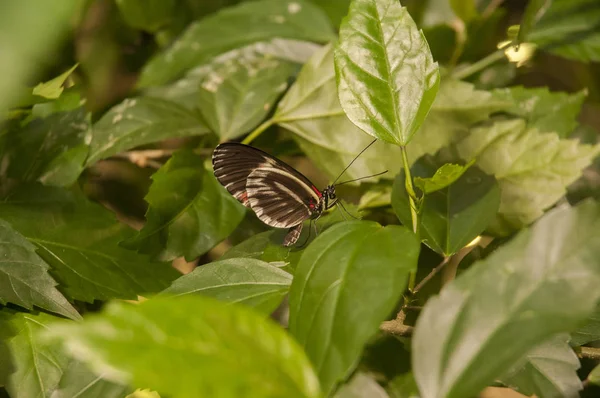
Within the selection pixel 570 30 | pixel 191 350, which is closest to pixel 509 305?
pixel 191 350

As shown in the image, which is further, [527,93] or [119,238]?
[527,93]

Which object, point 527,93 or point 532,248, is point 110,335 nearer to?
point 532,248

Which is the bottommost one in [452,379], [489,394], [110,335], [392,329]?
[489,394]

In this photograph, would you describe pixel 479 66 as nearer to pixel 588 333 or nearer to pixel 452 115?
pixel 452 115

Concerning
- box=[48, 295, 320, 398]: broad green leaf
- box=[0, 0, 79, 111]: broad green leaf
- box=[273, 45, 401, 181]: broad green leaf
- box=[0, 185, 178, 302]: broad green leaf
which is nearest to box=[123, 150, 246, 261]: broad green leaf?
box=[0, 185, 178, 302]: broad green leaf

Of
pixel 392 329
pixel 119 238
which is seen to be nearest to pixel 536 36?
pixel 392 329

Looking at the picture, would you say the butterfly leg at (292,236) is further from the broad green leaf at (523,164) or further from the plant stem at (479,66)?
the plant stem at (479,66)

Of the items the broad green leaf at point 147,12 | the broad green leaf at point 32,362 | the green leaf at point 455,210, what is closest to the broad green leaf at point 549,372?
the green leaf at point 455,210
